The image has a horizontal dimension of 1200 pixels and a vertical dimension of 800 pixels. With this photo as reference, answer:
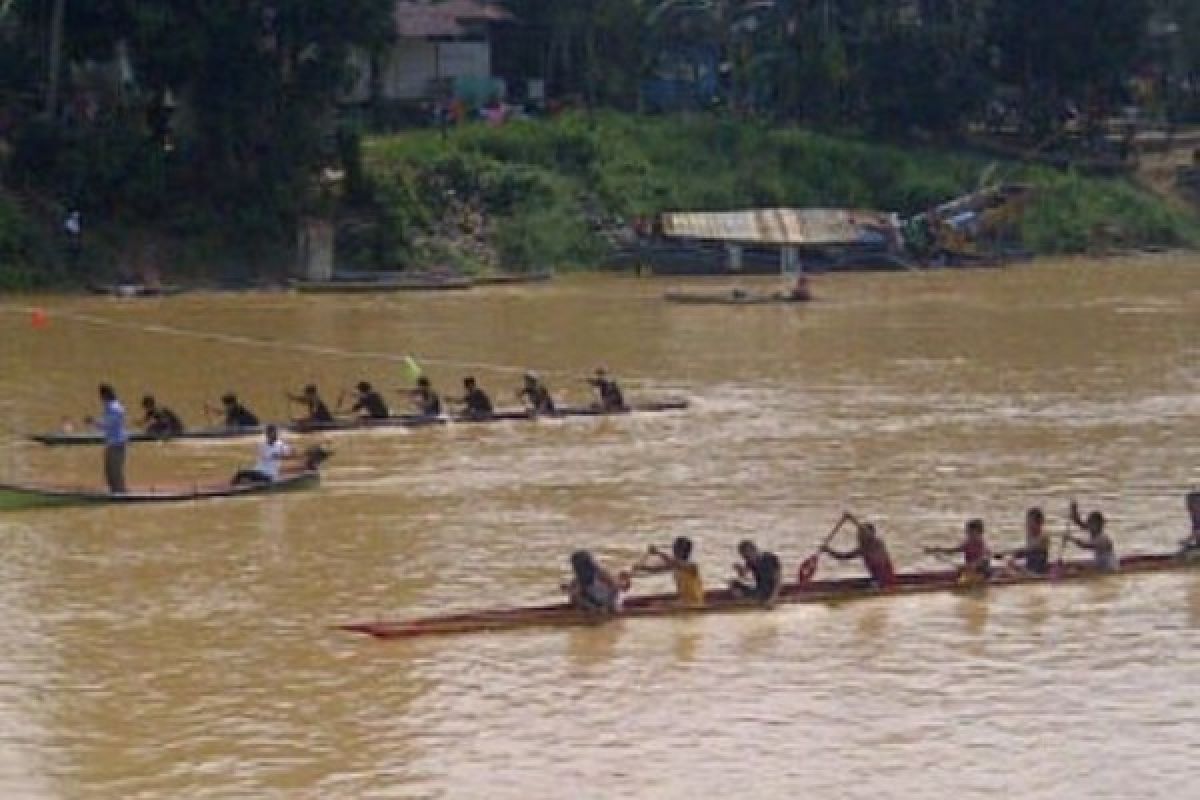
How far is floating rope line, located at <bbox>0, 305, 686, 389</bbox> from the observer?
36094 mm

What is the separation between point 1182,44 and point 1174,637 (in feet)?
163

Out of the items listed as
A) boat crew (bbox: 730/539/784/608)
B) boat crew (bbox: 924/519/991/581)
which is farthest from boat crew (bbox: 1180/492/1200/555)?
boat crew (bbox: 730/539/784/608)

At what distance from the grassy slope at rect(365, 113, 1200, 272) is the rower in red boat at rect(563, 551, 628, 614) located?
32.3 m

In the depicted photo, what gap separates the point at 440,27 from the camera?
5928 cm

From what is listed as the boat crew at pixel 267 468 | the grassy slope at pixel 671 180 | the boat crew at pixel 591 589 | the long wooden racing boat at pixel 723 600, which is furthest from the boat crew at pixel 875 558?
the grassy slope at pixel 671 180

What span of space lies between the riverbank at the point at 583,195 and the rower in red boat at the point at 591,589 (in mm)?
29066

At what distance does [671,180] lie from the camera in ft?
187

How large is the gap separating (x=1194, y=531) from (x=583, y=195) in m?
34.5

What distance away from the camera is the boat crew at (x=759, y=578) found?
1942 cm

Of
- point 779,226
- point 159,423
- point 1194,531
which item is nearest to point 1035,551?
point 1194,531

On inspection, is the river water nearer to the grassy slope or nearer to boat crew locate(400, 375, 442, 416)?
boat crew locate(400, 375, 442, 416)

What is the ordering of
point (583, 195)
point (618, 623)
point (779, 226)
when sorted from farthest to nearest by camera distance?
point (583, 195)
point (779, 226)
point (618, 623)

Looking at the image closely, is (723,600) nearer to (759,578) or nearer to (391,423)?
(759,578)

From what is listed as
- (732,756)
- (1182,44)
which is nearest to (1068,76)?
(1182,44)
